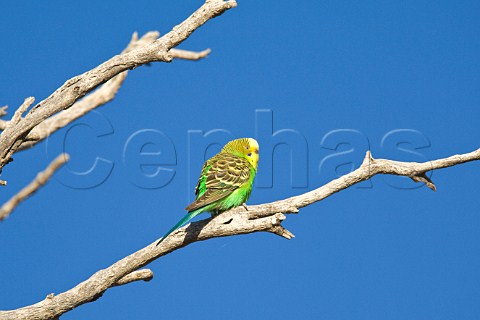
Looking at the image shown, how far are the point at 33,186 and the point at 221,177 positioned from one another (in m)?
3.98

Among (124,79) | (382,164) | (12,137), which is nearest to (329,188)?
(382,164)

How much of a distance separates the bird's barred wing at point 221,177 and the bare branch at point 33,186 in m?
3.47

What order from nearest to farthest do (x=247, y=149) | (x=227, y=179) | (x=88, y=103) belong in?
(x=227, y=179) < (x=247, y=149) < (x=88, y=103)

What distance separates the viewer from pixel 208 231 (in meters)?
5.64

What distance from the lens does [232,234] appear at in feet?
18.3

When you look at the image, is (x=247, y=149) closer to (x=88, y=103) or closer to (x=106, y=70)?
(x=106, y=70)

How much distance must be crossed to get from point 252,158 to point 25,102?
7.40 ft

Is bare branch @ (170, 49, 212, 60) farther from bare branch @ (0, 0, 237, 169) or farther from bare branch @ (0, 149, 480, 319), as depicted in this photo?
bare branch @ (0, 149, 480, 319)

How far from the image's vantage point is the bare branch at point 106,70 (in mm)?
5562

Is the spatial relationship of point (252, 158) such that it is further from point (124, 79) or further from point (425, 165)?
point (124, 79)

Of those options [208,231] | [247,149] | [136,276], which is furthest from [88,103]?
[208,231]

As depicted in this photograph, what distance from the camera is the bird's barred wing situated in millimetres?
5878

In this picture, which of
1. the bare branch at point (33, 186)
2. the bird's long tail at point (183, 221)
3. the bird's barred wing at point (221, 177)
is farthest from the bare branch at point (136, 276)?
the bare branch at point (33, 186)

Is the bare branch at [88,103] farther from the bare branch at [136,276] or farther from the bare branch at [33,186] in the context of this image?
the bare branch at [136,276]
